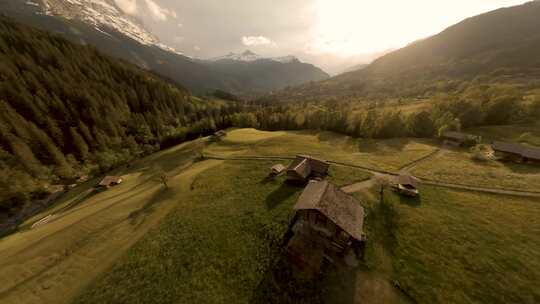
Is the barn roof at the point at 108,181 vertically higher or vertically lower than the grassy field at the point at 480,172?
lower

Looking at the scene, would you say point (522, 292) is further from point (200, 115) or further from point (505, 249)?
point (200, 115)

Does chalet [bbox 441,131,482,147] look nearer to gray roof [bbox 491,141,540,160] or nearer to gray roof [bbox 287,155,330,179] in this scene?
gray roof [bbox 491,141,540,160]

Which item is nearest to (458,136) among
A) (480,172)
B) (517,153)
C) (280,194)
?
(517,153)

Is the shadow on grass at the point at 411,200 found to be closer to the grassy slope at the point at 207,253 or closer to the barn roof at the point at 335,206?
the barn roof at the point at 335,206

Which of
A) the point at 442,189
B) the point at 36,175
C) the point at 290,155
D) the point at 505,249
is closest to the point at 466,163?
the point at 442,189

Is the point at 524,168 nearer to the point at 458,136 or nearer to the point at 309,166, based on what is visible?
the point at 458,136

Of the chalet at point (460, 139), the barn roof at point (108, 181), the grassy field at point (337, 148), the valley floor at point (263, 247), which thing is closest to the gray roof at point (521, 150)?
the valley floor at point (263, 247)

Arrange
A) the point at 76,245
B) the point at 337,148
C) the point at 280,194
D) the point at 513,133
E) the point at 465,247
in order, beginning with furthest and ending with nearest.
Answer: the point at 337,148 < the point at 513,133 < the point at 280,194 < the point at 76,245 < the point at 465,247
